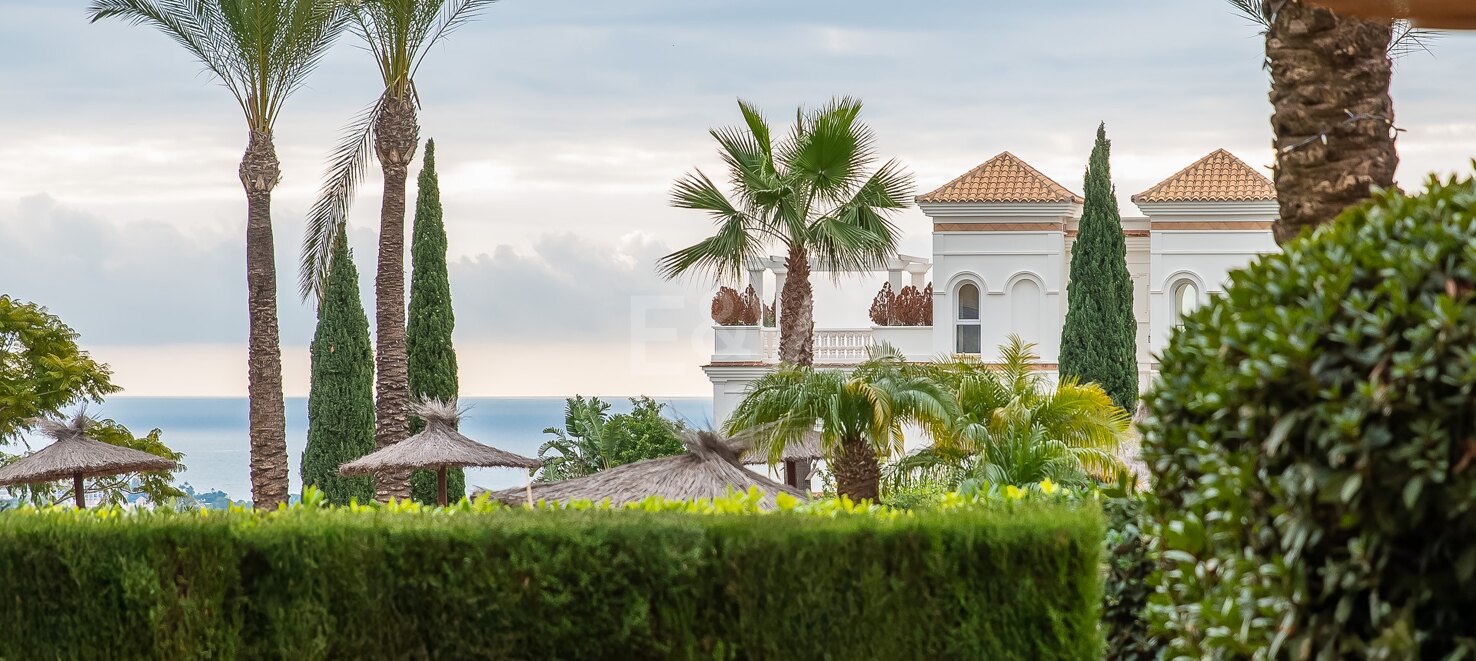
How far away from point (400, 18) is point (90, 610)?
21.1m

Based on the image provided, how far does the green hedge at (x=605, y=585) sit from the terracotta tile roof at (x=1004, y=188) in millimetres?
25795

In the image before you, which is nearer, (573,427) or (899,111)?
(573,427)

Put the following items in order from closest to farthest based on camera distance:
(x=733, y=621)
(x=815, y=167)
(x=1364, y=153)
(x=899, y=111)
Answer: (x=733, y=621) → (x=1364, y=153) → (x=815, y=167) → (x=899, y=111)

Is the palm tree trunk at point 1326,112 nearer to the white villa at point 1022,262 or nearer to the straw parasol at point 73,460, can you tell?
the straw parasol at point 73,460

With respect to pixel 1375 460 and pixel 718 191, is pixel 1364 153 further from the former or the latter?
pixel 718 191

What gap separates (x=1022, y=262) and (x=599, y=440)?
10294 mm

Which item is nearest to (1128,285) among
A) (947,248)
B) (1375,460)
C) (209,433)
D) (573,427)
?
(947,248)

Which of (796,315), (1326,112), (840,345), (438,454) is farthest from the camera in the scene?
(840,345)

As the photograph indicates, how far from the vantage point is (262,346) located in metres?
25.3

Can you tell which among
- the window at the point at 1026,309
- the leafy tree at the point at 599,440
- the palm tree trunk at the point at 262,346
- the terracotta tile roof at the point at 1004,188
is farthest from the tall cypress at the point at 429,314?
the window at the point at 1026,309

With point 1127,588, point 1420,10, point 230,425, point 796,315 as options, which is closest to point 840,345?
A: point 796,315

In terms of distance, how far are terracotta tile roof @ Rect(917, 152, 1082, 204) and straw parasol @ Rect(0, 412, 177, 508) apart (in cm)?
1720

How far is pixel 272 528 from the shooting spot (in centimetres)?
621

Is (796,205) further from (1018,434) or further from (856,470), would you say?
(1018,434)
